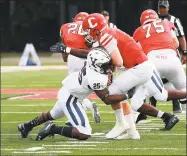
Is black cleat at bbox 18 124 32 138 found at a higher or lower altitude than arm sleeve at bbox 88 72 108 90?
lower

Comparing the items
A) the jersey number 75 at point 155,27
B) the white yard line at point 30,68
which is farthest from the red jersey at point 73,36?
the white yard line at point 30,68

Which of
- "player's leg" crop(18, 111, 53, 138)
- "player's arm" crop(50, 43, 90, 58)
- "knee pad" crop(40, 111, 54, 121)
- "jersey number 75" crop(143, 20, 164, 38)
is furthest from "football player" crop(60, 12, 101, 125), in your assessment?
"knee pad" crop(40, 111, 54, 121)

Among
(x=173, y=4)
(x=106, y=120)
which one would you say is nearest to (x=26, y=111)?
(x=106, y=120)

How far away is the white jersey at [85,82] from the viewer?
8.98 metres

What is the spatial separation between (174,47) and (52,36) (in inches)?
1063

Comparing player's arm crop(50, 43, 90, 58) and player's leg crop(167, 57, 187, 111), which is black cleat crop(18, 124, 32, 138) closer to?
player's arm crop(50, 43, 90, 58)

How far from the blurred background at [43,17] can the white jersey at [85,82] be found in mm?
27627

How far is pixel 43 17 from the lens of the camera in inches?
1527

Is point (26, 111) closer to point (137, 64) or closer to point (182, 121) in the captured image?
point (182, 121)

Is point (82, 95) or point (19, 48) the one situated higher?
point (82, 95)

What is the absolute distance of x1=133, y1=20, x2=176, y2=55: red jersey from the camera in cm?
1127

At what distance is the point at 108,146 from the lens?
9086 millimetres

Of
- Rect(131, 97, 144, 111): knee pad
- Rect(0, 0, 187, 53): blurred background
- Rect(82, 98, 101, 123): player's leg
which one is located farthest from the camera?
Rect(0, 0, 187, 53): blurred background

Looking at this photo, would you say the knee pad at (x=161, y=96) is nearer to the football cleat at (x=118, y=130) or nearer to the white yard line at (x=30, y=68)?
the football cleat at (x=118, y=130)
